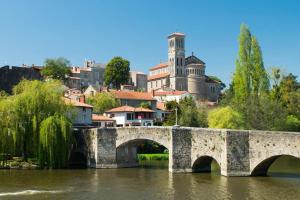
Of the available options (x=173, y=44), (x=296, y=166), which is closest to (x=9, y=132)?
(x=296, y=166)

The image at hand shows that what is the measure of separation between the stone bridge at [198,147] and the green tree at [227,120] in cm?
1058

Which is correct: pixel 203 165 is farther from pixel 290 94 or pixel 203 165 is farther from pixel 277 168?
pixel 290 94

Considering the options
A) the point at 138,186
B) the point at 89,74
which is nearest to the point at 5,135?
the point at 138,186

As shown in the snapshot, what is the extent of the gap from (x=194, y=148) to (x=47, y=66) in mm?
70004

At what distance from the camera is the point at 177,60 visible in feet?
413

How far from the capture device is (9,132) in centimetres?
4597

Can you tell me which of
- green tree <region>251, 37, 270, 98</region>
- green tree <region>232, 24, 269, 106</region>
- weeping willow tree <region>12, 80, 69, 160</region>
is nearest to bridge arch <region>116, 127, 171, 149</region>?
weeping willow tree <region>12, 80, 69, 160</region>

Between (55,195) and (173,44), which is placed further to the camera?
(173,44)

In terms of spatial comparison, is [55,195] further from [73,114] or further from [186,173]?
[73,114]

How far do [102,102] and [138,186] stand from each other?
4556 centimetres

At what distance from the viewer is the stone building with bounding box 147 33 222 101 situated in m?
120

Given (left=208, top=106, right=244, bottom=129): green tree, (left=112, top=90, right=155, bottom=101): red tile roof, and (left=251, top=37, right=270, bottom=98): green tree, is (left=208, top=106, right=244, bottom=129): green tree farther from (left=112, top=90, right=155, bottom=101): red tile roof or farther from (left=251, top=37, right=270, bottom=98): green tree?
(left=112, top=90, right=155, bottom=101): red tile roof

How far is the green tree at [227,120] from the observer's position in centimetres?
5444

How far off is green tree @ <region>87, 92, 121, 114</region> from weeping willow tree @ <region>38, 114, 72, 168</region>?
32.8 meters
